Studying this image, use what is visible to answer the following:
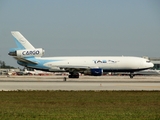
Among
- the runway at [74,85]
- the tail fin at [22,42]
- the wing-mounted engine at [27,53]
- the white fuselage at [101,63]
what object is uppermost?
the tail fin at [22,42]

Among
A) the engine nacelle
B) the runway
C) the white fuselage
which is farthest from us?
the white fuselage

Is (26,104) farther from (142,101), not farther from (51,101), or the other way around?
(142,101)

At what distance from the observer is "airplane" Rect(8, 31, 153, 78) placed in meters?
75.4

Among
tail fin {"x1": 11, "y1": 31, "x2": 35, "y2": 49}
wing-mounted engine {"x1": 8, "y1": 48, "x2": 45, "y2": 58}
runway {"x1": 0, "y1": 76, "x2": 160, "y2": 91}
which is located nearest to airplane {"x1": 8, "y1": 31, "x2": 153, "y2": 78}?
wing-mounted engine {"x1": 8, "y1": 48, "x2": 45, "y2": 58}

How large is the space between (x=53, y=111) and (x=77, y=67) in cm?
5483

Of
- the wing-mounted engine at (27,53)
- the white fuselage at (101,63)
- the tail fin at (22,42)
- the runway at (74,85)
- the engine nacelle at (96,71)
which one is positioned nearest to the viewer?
the runway at (74,85)

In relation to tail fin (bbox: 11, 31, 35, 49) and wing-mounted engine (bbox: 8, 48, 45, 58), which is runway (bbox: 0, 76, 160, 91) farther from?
tail fin (bbox: 11, 31, 35, 49)

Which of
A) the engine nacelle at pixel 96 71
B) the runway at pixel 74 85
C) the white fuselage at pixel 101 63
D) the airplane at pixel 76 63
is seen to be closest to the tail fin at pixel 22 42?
the airplane at pixel 76 63

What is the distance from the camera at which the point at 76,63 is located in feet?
251

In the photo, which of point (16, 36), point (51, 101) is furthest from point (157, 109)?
point (16, 36)

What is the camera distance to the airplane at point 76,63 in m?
75.4

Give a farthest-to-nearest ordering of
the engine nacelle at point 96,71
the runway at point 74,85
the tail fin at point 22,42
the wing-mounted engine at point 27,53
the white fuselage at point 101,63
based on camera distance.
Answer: the tail fin at point 22,42
the wing-mounted engine at point 27,53
the white fuselage at point 101,63
the engine nacelle at point 96,71
the runway at point 74,85

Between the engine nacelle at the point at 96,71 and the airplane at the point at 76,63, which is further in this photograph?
the airplane at the point at 76,63

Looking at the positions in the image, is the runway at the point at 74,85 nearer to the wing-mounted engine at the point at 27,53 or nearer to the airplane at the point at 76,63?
the airplane at the point at 76,63
